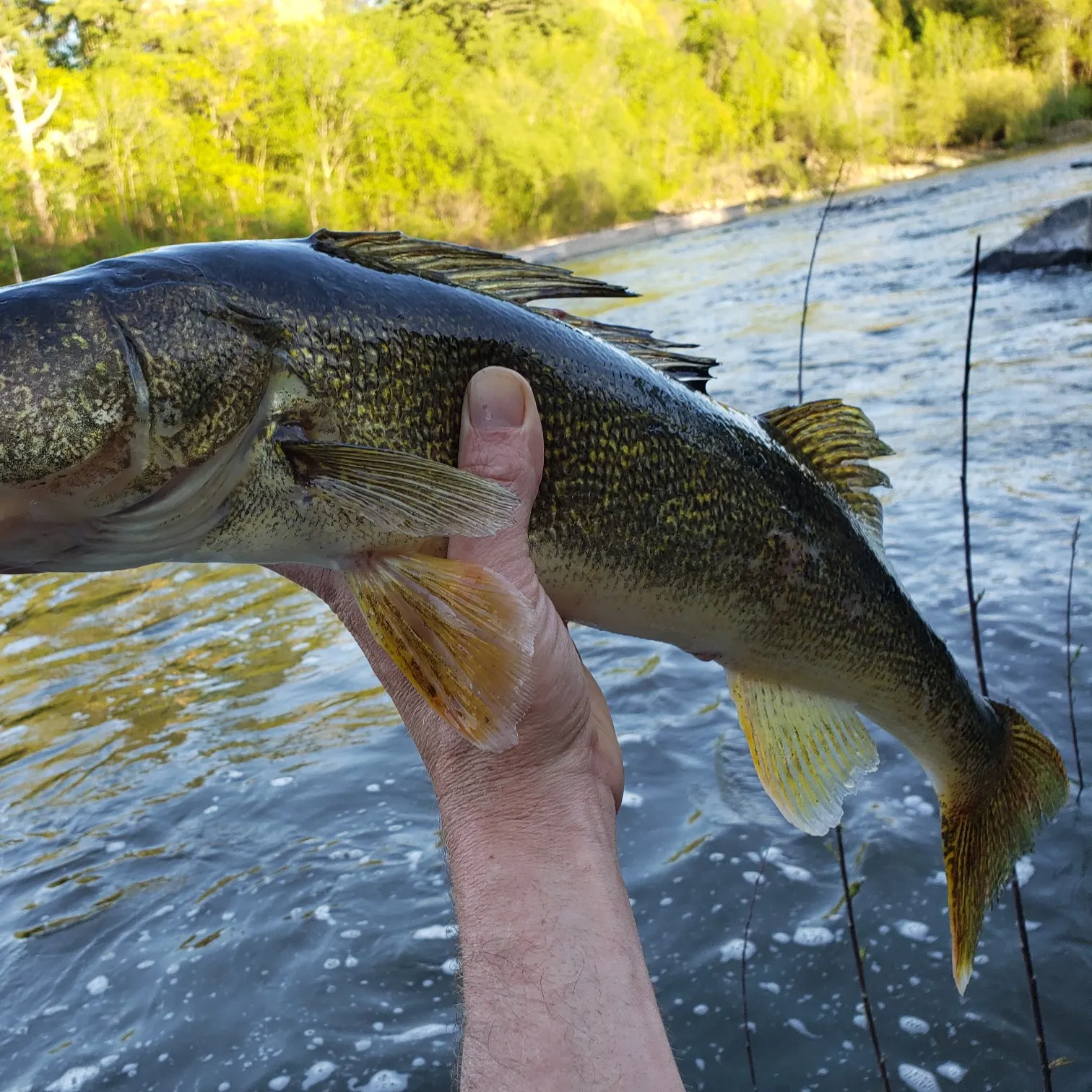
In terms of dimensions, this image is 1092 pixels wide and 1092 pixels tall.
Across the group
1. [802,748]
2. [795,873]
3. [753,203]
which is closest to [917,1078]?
[795,873]

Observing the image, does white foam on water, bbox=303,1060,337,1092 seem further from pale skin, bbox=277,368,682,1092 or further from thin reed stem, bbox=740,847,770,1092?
pale skin, bbox=277,368,682,1092

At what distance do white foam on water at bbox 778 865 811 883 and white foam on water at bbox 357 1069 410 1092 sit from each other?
4.63 ft

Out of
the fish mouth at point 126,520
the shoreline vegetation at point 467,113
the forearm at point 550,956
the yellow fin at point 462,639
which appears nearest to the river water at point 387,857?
the forearm at point 550,956

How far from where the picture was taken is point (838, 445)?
92.4 inches

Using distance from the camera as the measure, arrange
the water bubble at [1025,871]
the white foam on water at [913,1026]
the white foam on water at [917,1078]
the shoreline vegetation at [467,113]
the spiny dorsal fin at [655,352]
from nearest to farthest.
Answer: the spiny dorsal fin at [655,352] < the white foam on water at [917,1078] < the white foam on water at [913,1026] < the water bubble at [1025,871] < the shoreline vegetation at [467,113]

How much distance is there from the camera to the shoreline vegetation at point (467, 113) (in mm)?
37000

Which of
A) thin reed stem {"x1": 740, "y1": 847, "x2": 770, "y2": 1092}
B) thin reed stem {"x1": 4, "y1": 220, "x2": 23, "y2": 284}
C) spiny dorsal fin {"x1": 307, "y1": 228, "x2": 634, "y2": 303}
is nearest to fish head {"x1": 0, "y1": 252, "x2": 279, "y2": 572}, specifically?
spiny dorsal fin {"x1": 307, "y1": 228, "x2": 634, "y2": 303}

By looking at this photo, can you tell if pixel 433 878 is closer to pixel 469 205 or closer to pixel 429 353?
pixel 429 353

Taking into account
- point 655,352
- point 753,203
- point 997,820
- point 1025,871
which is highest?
point 753,203

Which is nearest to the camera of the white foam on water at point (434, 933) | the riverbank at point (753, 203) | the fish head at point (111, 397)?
the fish head at point (111, 397)

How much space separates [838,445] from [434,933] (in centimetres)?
215

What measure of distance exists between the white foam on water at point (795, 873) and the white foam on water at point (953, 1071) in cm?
81

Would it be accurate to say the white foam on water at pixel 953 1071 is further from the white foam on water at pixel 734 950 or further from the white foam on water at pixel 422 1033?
the white foam on water at pixel 422 1033

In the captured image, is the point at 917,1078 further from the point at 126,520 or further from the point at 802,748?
the point at 126,520
